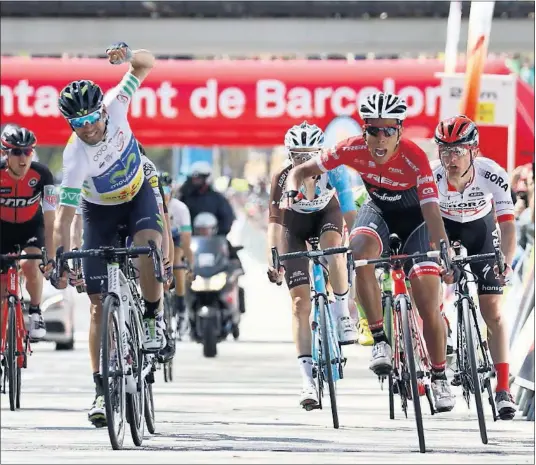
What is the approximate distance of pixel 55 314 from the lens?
23062mm

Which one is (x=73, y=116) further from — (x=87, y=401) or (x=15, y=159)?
(x=87, y=401)

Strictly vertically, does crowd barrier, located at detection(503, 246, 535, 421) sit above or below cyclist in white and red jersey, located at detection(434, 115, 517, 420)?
below

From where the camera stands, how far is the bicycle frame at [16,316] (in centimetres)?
1532

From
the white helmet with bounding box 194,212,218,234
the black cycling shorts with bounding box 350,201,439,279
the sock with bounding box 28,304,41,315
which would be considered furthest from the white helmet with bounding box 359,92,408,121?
the white helmet with bounding box 194,212,218,234

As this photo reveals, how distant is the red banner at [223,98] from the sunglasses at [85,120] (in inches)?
559

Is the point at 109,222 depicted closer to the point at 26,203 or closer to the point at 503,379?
the point at 503,379

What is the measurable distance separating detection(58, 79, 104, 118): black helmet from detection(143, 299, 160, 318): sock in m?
1.49

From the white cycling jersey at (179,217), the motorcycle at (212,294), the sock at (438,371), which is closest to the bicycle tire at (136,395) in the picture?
the sock at (438,371)

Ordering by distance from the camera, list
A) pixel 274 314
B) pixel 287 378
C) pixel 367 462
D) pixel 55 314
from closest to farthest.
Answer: pixel 367 462, pixel 287 378, pixel 55 314, pixel 274 314

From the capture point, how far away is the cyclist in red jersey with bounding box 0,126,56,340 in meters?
15.3

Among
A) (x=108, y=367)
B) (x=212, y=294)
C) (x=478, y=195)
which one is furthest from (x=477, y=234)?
(x=212, y=294)

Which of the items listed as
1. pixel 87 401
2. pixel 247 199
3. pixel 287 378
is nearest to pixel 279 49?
pixel 287 378

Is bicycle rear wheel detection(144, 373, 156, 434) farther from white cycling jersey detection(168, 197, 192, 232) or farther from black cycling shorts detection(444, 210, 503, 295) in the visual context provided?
white cycling jersey detection(168, 197, 192, 232)

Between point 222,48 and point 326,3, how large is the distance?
160cm
